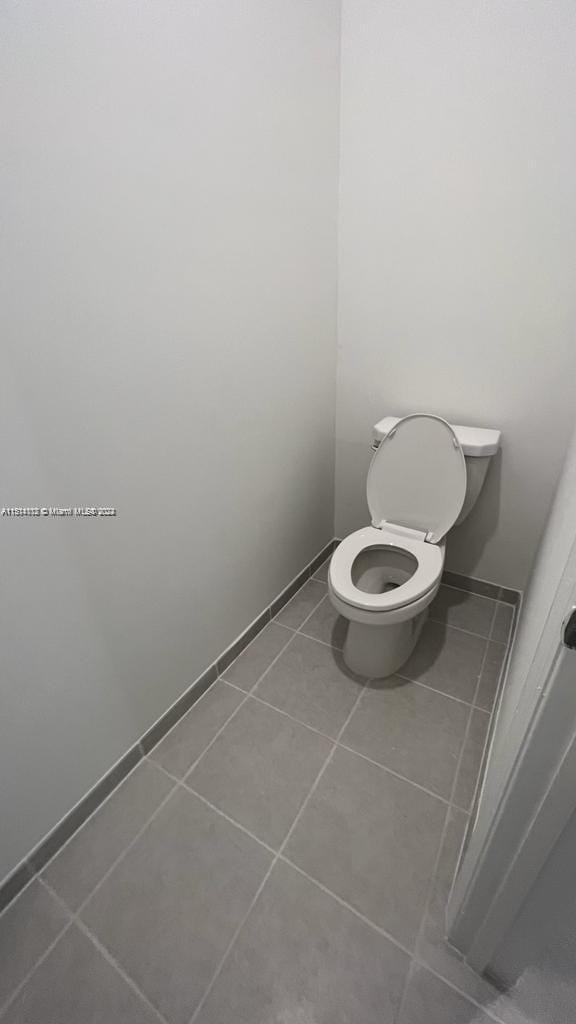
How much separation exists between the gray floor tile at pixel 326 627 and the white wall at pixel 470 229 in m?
0.68

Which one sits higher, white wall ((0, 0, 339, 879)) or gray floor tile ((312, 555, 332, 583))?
white wall ((0, 0, 339, 879))

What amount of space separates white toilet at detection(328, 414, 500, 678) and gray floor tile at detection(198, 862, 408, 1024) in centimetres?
→ 64

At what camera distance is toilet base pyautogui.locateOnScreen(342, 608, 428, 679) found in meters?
1.29

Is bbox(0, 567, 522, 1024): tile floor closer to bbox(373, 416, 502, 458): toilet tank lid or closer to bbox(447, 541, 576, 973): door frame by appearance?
bbox(447, 541, 576, 973): door frame

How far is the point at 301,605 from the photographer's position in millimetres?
1735

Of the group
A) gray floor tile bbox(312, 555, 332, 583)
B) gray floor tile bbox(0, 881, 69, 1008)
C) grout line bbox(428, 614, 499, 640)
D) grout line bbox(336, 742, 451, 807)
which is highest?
gray floor tile bbox(0, 881, 69, 1008)

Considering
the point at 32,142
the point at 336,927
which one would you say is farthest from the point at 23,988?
the point at 32,142

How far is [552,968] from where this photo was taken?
0.69 metres

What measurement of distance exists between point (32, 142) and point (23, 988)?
157 centimetres

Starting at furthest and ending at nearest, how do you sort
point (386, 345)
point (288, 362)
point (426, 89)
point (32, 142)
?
point (386, 345) < point (288, 362) < point (426, 89) < point (32, 142)

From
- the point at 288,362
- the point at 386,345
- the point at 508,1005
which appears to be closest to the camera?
the point at 508,1005

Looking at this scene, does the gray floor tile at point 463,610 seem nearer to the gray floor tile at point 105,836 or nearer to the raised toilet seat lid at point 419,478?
the raised toilet seat lid at point 419,478

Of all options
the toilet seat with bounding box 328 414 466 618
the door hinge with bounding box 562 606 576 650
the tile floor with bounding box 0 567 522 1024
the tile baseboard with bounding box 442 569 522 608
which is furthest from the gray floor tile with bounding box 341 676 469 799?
the door hinge with bounding box 562 606 576 650

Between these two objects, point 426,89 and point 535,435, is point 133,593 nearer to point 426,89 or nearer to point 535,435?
point 535,435
